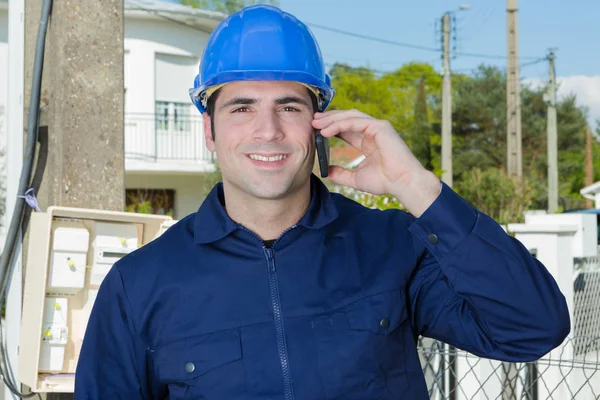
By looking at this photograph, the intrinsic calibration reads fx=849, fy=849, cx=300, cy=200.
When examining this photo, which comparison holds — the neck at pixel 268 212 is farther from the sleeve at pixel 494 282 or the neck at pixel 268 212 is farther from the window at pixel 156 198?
the window at pixel 156 198

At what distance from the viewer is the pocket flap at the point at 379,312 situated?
2125 millimetres

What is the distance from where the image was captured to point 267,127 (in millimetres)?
2191

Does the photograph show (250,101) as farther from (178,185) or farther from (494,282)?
(178,185)

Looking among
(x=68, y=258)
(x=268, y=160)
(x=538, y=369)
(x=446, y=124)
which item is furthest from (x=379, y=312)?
(x=446, y=124)

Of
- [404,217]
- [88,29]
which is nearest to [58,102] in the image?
[88,29]

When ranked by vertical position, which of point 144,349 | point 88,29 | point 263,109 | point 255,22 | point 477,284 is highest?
point 88,29

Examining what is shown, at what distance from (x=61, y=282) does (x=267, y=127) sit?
1581 mm

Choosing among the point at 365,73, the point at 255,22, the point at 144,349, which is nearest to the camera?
the point at 144,349

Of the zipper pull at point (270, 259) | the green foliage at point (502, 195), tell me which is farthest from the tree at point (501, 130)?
the zipper pull at point (270, 259)

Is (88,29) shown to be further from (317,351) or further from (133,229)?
(317,351)

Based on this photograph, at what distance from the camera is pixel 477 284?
199 cm

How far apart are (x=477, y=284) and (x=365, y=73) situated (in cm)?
5105

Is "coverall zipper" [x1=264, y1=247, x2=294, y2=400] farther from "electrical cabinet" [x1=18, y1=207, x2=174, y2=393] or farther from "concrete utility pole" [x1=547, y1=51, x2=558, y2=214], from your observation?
"concrete utility pole" [x1=547, y1=51, x2=558, y2=214]

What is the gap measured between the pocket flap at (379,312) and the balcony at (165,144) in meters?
20.1
